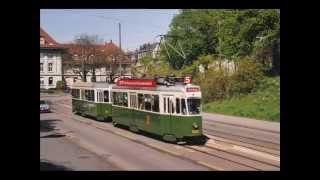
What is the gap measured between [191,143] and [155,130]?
1.88 meters

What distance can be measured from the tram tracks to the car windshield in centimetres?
89

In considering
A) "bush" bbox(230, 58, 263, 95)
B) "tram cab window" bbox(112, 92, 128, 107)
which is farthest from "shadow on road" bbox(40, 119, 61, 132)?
"bush" bbox(230, 58, 263, 95)

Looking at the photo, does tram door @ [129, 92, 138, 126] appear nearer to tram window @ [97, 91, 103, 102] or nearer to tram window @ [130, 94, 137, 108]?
tram window @ [130, 94, 137, 108]

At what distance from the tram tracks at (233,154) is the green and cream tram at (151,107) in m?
0.75

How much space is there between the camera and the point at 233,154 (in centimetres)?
1584

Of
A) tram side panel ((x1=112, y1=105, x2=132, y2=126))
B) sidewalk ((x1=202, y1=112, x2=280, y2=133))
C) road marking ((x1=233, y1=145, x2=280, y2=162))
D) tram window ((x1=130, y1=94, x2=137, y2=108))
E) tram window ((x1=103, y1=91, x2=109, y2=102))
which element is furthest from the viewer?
tram window ((x1=103, y1=91, x2=109, y2=102))

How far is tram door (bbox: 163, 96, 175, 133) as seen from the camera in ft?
57.5

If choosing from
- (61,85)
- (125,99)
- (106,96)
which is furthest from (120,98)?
(61,85)

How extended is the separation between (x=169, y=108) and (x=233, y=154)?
2.82 metres

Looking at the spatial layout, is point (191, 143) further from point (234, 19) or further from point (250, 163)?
point (234, 19)

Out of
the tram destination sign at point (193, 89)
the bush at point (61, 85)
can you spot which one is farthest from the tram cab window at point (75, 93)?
the tram destination sign at point (193, 89)

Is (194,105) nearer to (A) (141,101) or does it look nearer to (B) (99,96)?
(A) (141,101)
